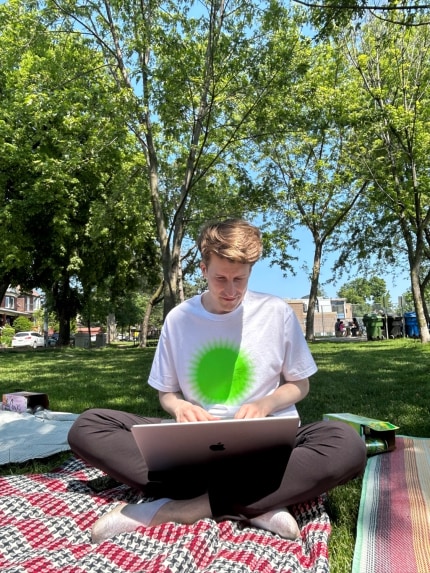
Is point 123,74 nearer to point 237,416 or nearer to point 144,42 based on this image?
point 144,42

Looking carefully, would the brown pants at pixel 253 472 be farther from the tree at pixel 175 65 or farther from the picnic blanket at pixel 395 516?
the tree at pixel 175 65

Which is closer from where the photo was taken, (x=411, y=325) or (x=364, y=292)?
(x=411, y=325)

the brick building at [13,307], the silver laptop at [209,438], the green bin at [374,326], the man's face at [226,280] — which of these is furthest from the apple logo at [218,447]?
the brick building at [13,307]

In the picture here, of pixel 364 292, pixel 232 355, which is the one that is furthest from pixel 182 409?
pixel 364 292

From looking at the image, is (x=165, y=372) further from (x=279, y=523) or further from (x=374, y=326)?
(x=374, y=326)

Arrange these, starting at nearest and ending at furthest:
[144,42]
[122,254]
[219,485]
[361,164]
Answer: [219,485]
[144,42]
[361,164]
[122,254]

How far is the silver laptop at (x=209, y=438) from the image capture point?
172 centimetres

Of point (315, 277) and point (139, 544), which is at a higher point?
point (315, 277)

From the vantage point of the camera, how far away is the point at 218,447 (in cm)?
183

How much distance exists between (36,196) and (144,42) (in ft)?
25.1

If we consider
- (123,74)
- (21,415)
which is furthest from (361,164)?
(21,415)

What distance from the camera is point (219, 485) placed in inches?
78.2

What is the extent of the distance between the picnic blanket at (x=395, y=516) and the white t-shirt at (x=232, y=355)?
1.83 ft

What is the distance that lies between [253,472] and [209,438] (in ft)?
1.06
